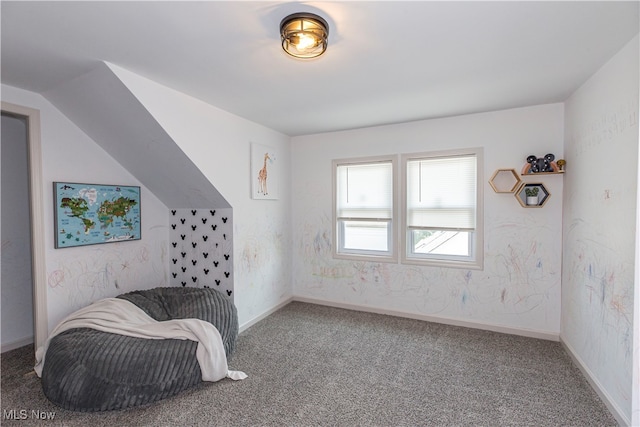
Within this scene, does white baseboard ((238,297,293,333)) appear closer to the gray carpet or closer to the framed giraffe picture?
the gray carpet

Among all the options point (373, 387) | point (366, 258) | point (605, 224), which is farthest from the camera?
point (366, 258)

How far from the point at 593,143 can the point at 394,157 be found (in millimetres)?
1827

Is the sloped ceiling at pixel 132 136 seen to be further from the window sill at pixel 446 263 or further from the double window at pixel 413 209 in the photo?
the window sill at pixel 446 263

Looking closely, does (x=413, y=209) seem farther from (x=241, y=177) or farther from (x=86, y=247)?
(x=86, y=247)

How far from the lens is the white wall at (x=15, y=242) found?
283 centimetres

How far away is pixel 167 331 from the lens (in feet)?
7.48

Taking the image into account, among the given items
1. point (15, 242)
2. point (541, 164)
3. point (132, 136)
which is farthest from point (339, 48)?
point (15, 242)

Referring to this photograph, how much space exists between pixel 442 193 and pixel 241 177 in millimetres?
2332

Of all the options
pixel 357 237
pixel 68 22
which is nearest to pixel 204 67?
pixel 68 22

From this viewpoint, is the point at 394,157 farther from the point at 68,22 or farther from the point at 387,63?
the point at 68,22

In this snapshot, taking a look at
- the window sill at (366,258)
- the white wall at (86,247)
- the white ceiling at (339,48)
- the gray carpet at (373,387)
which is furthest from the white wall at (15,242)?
the window sill at (366,258)

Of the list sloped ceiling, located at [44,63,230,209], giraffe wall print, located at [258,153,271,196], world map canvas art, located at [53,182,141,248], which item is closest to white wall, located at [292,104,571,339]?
giraffe wall print, located at [258,153,271,196]

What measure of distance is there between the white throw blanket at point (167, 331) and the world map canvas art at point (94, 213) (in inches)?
29.7

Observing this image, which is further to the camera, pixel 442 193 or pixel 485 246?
pixel 442 193
